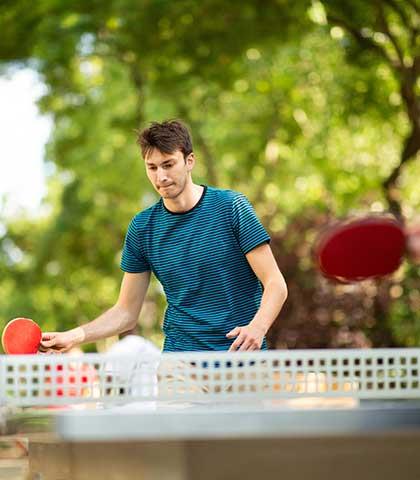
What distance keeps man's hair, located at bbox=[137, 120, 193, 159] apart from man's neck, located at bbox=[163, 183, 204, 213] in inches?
6.2

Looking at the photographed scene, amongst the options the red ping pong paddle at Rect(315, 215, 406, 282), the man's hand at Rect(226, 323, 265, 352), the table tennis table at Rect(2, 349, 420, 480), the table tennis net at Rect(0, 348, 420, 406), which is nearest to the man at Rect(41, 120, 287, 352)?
the man's hand at Rect(226, 323, 265, 352)

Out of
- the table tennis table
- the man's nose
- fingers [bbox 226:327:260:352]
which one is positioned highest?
the man's nose

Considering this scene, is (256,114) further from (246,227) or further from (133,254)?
(246,227)

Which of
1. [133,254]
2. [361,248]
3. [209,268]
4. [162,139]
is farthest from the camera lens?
[133,254]

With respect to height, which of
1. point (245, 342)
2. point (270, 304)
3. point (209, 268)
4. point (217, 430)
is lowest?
point (217, 430)

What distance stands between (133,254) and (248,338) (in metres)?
0.91

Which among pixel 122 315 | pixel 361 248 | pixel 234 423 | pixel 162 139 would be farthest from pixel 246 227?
pixel 234 423

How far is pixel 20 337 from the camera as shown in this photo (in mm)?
4070

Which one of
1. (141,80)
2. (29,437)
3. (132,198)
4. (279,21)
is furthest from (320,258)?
(132,198)

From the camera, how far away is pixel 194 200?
4.66 metres

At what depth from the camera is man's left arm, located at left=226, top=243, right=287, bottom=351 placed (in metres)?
4.11

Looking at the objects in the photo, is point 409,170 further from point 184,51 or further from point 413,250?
point 413,250

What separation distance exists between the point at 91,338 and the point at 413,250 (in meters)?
1.83

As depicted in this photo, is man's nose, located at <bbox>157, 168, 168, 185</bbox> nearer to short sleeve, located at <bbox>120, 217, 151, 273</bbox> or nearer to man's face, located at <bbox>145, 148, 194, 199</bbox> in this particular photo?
man's face, located at <bbox>145, 148, 194, 199</bbox>
